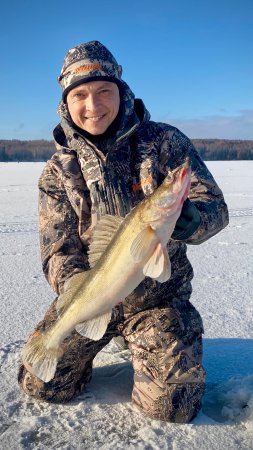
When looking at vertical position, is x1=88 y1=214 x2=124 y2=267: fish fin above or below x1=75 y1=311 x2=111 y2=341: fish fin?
above

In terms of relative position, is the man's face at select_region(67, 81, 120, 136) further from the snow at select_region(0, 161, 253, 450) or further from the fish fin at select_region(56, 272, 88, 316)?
Result: the snow at select_region(0, 161, 253, 450)

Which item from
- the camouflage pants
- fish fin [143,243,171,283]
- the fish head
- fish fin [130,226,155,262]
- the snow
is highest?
the fish head

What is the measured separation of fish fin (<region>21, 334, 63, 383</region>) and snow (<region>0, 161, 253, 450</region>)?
0.26 meters

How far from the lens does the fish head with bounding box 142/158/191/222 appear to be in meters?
2.23

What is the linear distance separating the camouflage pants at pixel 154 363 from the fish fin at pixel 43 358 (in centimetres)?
25

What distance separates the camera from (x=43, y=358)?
288 cm

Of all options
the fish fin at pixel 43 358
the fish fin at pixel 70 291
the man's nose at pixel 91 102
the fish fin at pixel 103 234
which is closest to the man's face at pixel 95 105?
the man's nose at pixel 91 102

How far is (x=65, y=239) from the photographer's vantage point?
11.3 ft

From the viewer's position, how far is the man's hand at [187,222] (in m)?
2.70

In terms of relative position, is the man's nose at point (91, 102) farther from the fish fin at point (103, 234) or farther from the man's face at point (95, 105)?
the fish fin at point (103, 234)

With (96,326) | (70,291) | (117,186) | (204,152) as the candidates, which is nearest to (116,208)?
(117,186)

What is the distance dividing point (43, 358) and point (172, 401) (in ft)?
2.67

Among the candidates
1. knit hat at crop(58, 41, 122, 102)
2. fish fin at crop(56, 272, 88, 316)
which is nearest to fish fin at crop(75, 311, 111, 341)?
fish fin at crop(56, 272, 88, 316)

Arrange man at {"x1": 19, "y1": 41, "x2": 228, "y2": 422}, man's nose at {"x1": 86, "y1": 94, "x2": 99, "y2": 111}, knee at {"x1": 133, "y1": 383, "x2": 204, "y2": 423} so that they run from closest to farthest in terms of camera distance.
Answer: knee at {"x1": 133, "y1": 383, "x2": 204, "y2": 423} < man at {"x1": 19, "y1": 41, "x2": 228, "y2": 422} < man's nose at {"x1": 86, "y1": 94, "x2": 99, "y2": 111}
